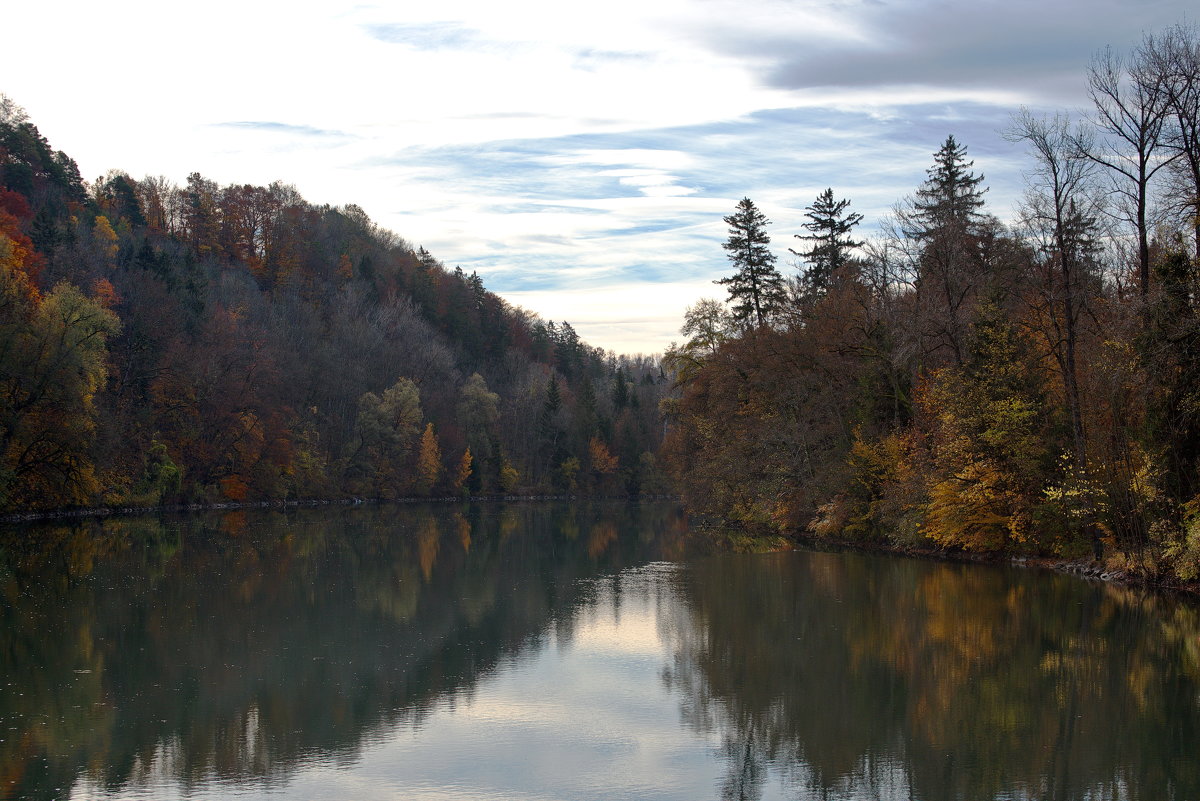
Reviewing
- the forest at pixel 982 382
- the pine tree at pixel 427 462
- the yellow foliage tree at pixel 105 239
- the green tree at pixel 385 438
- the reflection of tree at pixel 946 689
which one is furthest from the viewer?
the pine tree at pixel 427 462

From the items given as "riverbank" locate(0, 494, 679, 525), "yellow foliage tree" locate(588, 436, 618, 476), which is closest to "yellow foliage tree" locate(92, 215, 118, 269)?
"riverbank" locate(0, 494, 679, 525)

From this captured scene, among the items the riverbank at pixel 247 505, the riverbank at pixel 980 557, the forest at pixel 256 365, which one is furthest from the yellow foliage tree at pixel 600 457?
the riverbank at pixel 980 557

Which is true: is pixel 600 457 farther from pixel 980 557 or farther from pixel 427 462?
pixel 980 557

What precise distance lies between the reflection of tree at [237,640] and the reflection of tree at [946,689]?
4.12 m

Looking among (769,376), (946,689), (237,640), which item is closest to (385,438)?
(769,376)

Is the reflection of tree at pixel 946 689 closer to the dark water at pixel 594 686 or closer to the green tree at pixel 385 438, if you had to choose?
the dark water at pixel 594 686

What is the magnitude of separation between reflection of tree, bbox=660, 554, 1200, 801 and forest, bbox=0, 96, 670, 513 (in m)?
34.7

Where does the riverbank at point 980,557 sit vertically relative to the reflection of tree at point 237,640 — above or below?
below

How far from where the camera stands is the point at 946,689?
48.8ft

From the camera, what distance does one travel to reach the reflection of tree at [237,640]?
1198cm

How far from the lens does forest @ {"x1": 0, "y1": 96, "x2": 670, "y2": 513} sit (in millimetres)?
46125

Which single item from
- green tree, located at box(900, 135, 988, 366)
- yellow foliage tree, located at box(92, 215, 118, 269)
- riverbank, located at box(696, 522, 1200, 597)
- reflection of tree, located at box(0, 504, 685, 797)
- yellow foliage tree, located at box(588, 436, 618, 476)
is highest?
yellow foliage tree, located at box(92, 215, 118, 269)

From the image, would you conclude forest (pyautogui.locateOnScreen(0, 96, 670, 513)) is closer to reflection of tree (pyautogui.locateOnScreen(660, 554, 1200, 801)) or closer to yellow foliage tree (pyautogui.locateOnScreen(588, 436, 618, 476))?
yellow foliage tree (pyautogui.locateOnScreen(588, 436, 618, 476))

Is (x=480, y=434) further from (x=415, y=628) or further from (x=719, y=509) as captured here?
(x=415, y=628)
